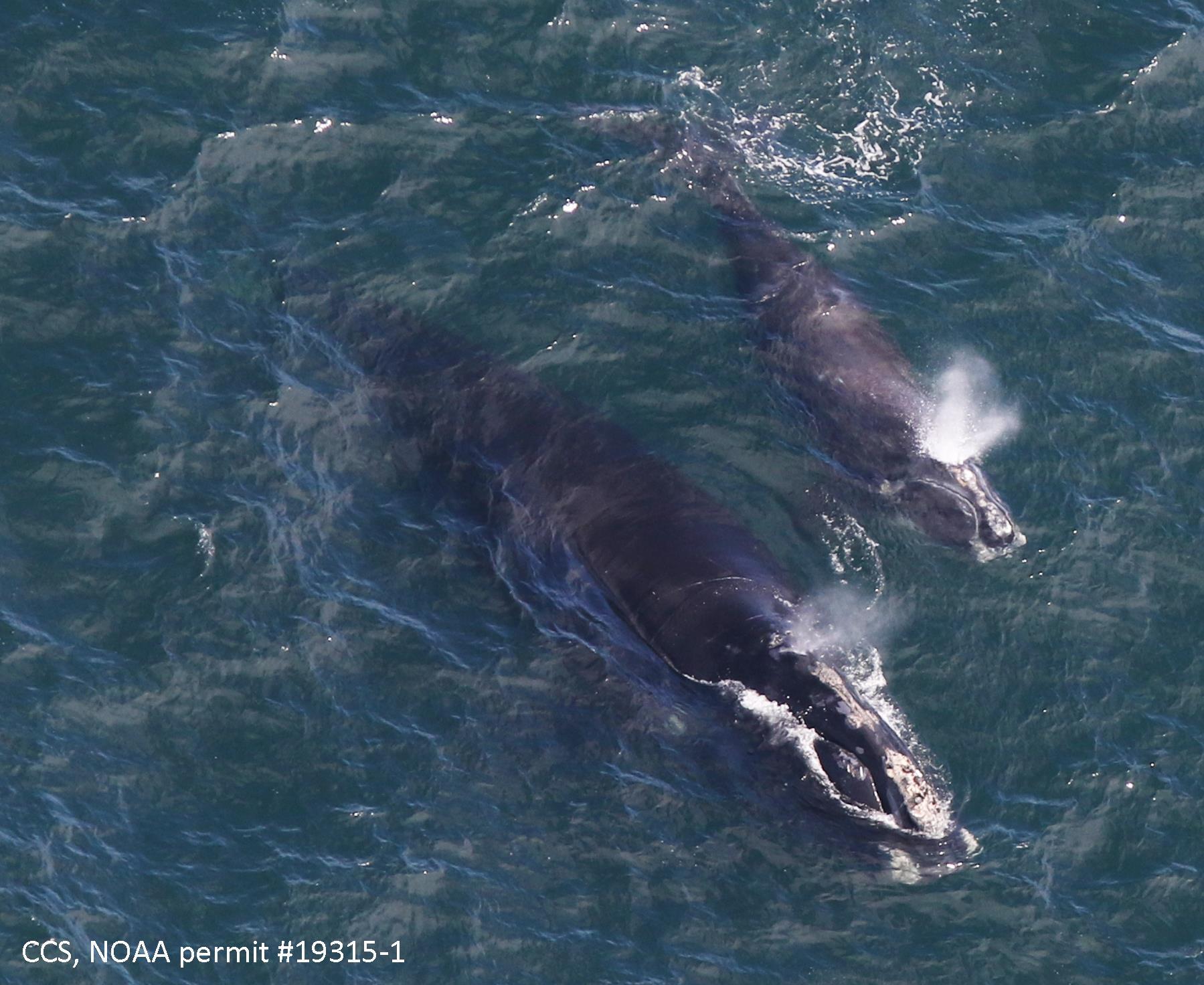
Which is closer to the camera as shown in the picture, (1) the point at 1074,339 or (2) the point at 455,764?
(2) the point at 455,764

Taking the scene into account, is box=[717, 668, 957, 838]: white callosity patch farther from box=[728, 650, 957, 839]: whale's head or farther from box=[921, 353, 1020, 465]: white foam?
box=[921, 353, 1020, 465]: white foam

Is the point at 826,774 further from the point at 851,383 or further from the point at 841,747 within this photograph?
the point at 851,383

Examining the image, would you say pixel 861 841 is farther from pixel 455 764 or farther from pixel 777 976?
pixel 455 764

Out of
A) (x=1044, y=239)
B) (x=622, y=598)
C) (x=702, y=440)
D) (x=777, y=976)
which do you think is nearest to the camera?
(x=777, y=976)

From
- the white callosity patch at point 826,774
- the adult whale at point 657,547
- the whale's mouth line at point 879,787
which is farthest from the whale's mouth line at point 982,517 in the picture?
the whale's mouth line at point 879,787

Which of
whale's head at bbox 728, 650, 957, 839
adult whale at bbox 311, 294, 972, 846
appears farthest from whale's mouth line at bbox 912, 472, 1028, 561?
whale's head at bbox 728, 650, 957, 839

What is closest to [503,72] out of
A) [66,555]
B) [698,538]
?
[698,538]
